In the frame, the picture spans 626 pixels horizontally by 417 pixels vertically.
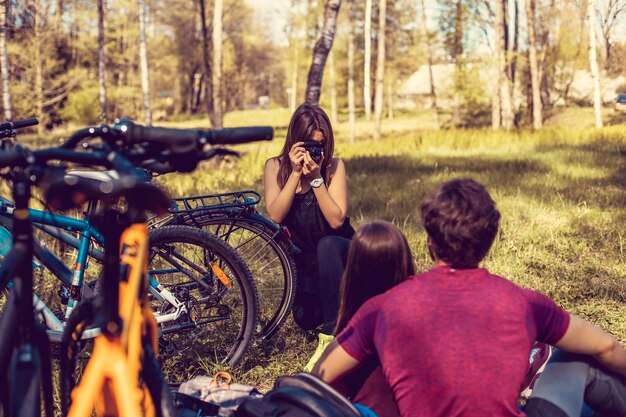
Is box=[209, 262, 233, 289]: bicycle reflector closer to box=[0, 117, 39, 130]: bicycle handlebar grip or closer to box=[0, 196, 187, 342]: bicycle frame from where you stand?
box=[0, 196, 187, 342]: bicycle frame

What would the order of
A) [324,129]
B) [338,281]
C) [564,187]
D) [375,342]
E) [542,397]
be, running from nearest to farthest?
[375,342], [542,397], [338,281], [324,129], [564,187]

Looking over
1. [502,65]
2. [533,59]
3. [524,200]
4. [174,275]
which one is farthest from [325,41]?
[533,59]

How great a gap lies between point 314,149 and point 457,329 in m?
1.92

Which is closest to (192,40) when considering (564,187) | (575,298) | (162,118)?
(162,118)

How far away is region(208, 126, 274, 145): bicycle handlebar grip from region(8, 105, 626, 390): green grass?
37.0 inches

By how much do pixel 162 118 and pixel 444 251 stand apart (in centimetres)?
5295

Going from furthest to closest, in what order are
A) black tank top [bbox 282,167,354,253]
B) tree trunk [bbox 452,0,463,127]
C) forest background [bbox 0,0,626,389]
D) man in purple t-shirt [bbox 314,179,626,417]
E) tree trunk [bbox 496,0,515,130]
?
tree trunk [bbox 452,0,463,127], tree trunk [bbox 496,0,515,130], forest background [bbox 0,0,626,389], black tank top [bbox 282,167,354,253], man in purple t-shirt [bbox 314,179,626,417]

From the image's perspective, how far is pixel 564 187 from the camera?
9.05 metres

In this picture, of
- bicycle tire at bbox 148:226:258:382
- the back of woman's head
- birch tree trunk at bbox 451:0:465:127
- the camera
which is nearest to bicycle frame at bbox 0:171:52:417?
the back of woman's head

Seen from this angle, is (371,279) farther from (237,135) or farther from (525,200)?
(525,200)

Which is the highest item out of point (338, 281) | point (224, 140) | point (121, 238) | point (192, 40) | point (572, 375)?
point (192, 40)

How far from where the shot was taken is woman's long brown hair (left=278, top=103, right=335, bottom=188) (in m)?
3.82

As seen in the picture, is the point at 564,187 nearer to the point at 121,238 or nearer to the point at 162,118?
the point at 121,238

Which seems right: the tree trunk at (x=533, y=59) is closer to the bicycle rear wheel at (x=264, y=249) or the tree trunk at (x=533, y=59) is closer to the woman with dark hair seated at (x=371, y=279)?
the bicycle rear wheel at (x=264, y=249)
